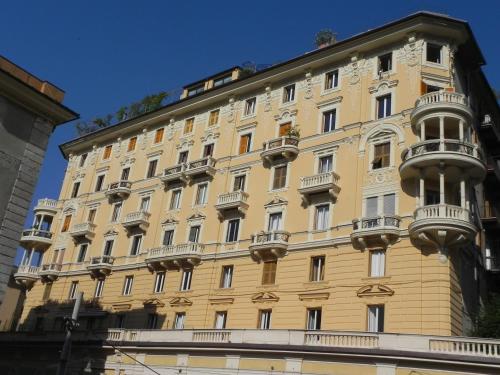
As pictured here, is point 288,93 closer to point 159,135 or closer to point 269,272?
point 159,135

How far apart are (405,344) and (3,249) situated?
1807 centimetres

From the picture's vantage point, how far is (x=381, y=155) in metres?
34.2

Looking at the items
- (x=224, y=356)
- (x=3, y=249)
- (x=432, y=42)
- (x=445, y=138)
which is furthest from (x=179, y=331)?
(x=432, y=42)

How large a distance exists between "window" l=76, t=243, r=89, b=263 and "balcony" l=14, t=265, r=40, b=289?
180 inches

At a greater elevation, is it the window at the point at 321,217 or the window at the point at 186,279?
the window at the point at 321,217

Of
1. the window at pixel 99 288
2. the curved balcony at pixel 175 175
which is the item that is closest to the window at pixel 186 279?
the curved balcony at pixel 175 175

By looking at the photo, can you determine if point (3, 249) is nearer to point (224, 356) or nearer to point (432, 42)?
point (224, 356)

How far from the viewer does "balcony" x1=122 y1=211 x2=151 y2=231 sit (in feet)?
147

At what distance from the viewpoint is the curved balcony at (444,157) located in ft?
98.5

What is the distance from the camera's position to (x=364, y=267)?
31406mm

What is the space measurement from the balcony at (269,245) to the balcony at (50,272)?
2212 cm

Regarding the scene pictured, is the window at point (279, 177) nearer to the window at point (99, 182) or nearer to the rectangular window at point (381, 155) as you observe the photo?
the rectangular window at point (381, 155)

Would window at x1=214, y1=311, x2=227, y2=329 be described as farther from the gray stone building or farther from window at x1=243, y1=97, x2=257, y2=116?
the gray stone building

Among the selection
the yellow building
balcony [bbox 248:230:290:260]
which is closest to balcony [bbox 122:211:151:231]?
the yellow building
